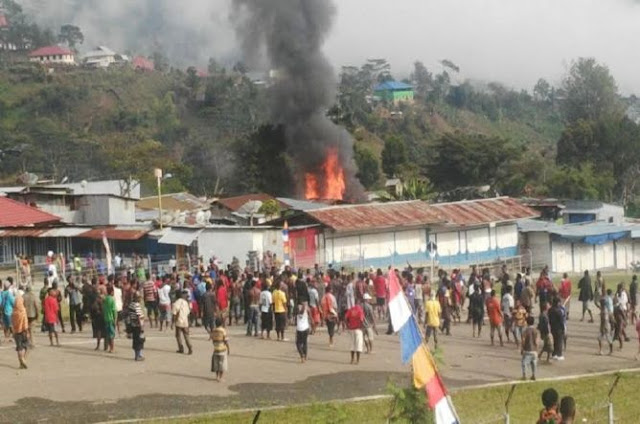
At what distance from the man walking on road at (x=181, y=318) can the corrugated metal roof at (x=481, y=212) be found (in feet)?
73.9

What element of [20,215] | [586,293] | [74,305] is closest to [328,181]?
[20,215]

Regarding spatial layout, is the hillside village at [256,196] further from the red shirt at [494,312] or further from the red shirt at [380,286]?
the red shirt at [494,312]

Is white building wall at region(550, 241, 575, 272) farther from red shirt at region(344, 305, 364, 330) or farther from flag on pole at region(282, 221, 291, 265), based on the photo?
red shirt at region(344, 305, 364, 330)

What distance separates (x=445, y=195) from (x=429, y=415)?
5543 centimetres

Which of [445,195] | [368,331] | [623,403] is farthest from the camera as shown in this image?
[445,195]

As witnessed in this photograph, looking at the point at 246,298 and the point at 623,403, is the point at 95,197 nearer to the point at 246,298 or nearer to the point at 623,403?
the point at 246,298

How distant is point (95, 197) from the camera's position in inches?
1784

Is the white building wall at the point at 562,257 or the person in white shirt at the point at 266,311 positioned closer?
the person in white shirt at the point at 266,311

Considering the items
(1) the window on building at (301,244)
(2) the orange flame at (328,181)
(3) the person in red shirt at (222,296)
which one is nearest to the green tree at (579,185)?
(2) the orange flame at (328,181)

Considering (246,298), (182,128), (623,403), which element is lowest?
(623,403)

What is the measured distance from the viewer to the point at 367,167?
75.9m

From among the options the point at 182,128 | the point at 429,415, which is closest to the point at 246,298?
the point at 429,415

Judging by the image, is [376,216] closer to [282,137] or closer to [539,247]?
[539,247]

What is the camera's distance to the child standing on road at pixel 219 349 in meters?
18.5
